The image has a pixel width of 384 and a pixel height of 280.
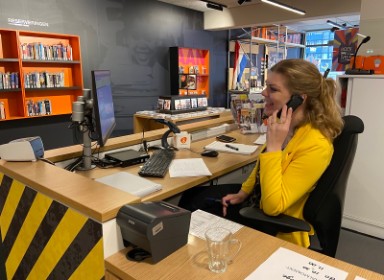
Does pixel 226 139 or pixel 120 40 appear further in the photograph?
pixel 120 40

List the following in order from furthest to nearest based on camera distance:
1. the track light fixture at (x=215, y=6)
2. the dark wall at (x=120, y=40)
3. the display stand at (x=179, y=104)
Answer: the track light fixture at (x=215, y=6) → the display stand at (x=179, y=104) → the dark wall at (x=120, y=40)

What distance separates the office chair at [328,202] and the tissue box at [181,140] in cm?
103

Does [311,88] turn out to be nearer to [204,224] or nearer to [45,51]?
[204,224]

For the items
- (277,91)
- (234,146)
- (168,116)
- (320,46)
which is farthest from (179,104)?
(320,46)

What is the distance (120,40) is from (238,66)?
3595 millimetres

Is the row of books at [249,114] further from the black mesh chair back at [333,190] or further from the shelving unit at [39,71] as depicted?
the shelving unit at [39,71]

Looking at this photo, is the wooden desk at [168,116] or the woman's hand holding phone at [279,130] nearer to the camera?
the woman's hand holding phone at [279,130]

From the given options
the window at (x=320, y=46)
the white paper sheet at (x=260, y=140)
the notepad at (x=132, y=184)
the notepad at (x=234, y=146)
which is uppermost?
the window at (x=320, y=46)

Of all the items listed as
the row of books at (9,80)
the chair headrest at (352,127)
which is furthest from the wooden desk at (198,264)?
the row of books at (9,80)

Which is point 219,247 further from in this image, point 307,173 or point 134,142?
point 134,142

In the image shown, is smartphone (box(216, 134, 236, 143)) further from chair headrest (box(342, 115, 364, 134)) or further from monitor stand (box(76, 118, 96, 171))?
chair headrest (box(342, 115, 364, 134))

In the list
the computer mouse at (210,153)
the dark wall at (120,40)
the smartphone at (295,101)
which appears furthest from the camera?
the dark wall at (120,40)

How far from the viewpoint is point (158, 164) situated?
1.90 m

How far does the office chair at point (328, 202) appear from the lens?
1377 mm
